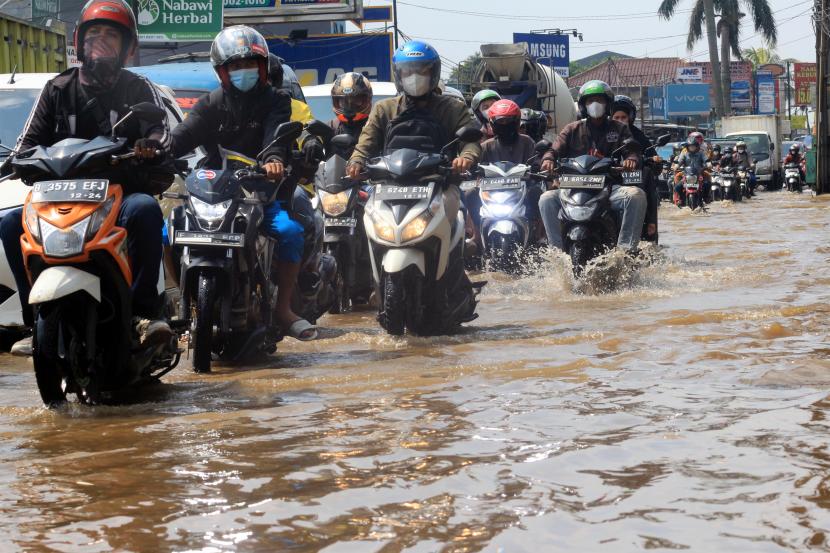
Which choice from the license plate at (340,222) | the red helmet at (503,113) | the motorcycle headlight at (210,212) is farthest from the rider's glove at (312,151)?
the red helmet at (503,113)

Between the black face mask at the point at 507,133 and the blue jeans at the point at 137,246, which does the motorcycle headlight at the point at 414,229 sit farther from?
the black face mask at the point at 507,133

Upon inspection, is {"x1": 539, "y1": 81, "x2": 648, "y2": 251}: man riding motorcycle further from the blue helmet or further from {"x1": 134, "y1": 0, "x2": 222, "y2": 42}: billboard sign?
{"x1": 134, "y1": 0, "x2": 222, "y2": 42}: billboard sign

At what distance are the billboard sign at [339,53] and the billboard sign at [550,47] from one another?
4533 centimetres

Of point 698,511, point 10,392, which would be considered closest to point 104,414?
point 10,392

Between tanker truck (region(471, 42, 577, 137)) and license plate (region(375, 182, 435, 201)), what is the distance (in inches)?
821

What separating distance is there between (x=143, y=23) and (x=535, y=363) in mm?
23027

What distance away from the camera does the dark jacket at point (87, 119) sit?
6168 millimetres

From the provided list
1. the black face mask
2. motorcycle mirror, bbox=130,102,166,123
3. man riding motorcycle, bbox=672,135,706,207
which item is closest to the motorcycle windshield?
motorcycle mirror, bbox=130,102,166,123

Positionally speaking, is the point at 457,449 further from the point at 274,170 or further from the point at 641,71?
the point at 641,71

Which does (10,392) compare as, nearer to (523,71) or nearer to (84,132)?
(84,132)

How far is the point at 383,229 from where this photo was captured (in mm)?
8133

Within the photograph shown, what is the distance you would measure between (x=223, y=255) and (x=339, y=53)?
87.3ft

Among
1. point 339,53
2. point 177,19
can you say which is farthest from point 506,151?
point 339,53

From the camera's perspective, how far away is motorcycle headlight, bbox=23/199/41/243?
553cm
